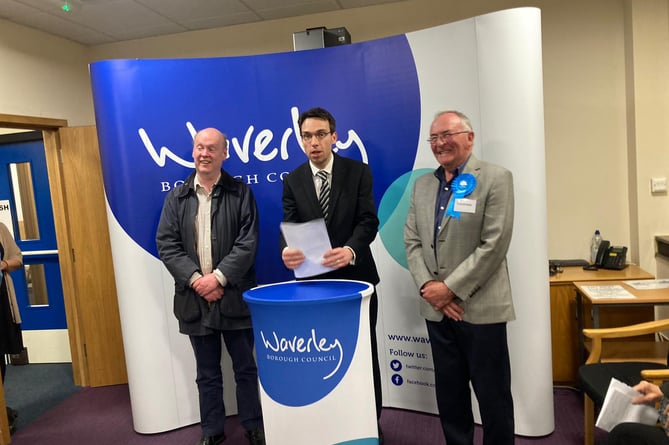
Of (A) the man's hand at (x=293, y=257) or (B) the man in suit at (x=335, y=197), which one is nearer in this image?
(A) the man's hand at (x=293, y=257)

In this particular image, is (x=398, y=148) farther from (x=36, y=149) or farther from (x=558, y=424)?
(x=36, y=149)

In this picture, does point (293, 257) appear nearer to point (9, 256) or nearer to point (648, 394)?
point (648, 394)

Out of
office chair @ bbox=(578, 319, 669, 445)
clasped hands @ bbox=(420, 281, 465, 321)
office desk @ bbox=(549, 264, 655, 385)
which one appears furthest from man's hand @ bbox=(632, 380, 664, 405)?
office desk @ bbox=(549, 264, 655, 385)

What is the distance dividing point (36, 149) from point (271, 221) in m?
2.78

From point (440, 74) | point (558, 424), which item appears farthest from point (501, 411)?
point (440, 74)

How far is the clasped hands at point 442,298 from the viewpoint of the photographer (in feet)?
7.15

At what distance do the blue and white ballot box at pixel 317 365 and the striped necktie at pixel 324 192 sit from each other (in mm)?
709

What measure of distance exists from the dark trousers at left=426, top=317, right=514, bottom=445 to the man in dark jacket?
3.40 ft

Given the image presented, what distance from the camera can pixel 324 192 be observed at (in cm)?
257

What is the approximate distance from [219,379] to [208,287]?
1.97ft

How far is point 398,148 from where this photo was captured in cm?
283

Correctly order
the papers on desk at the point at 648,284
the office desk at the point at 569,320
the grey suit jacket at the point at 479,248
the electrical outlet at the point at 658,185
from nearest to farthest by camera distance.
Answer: the grey suit jacket at the point at 479,248, the papers on desk at the point at 648,284, the office desk at the point at 569,320, the electrical outlet at the point at 658,185

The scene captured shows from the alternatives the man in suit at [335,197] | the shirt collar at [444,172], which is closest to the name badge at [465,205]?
the shirt collar at [444,172]

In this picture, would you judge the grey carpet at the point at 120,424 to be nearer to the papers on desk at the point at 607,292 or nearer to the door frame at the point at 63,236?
the door frame at the point at 63,236
